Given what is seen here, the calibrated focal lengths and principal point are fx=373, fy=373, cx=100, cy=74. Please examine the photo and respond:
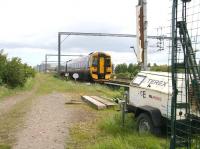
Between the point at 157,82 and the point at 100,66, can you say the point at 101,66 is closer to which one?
the point at 100,66

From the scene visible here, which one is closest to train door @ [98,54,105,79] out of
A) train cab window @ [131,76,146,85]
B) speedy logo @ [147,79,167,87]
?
train cab window @ [131,76,146,85]

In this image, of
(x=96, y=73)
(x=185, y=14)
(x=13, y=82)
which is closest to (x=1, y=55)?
(x=13, y=82)

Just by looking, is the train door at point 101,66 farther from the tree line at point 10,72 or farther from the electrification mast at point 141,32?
the electrification mast at point 141,32

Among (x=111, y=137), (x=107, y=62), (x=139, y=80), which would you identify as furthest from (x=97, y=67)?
(x=111, y=137)

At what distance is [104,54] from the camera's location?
33.5 metres

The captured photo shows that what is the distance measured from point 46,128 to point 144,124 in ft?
9.42

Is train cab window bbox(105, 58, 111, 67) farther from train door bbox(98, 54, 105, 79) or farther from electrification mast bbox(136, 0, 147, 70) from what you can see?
electrification mast bbox(136, 0, 147, 70)

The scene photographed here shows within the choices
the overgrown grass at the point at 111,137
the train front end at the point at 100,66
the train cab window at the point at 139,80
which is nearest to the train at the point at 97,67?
the train front end at the point at 100,66

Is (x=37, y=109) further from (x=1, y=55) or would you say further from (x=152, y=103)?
(x=1, y=55)

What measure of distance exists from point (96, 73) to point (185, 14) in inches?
1121

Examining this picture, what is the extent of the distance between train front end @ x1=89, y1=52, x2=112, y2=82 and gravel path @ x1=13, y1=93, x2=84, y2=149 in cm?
1877

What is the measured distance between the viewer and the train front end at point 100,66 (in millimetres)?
32875

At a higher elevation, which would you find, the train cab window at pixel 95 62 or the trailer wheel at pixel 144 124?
the train cab window at pixel 95 62

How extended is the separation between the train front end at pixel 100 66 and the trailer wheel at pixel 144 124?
2431 cm
